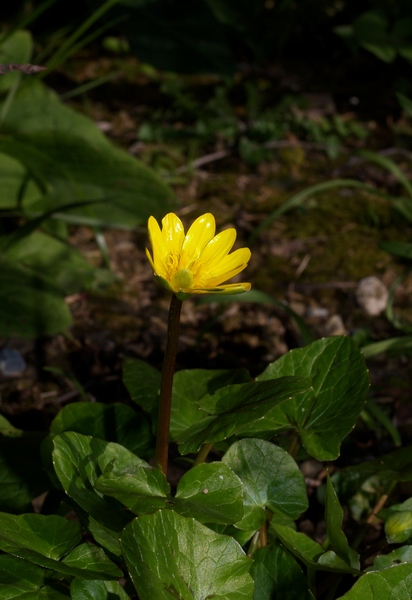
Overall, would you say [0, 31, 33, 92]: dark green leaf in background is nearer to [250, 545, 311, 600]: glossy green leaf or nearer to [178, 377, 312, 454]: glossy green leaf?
[178, 377, 312, 454]: glossy green leaf

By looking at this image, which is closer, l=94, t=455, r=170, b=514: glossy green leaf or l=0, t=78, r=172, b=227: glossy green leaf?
l=94, t=455, r=170, b=514: glossy green leaf

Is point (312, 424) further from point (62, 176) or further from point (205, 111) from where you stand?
point (205, 111)

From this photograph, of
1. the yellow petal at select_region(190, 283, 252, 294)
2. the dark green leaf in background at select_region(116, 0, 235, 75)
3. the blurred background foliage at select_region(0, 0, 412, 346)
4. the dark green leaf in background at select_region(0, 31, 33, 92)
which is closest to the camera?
the yellow petal at select_region(190, 283, 252, 294)

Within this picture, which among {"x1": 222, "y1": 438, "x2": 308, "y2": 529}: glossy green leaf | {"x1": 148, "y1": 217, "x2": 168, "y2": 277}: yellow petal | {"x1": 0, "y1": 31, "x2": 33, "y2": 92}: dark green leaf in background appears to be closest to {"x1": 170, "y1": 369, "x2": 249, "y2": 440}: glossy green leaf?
{"x1": 222, "y1": 438, "x2": 308, "y2": 529}: glossy green leaf

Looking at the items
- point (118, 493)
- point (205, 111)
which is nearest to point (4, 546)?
point (118, 493)

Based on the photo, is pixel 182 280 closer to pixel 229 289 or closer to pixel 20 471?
pixel 229 289

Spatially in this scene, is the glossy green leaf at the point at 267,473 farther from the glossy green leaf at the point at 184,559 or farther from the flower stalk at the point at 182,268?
the glossy green leaf at the point at 184,559

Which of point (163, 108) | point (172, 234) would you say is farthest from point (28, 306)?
point (163, 108)
